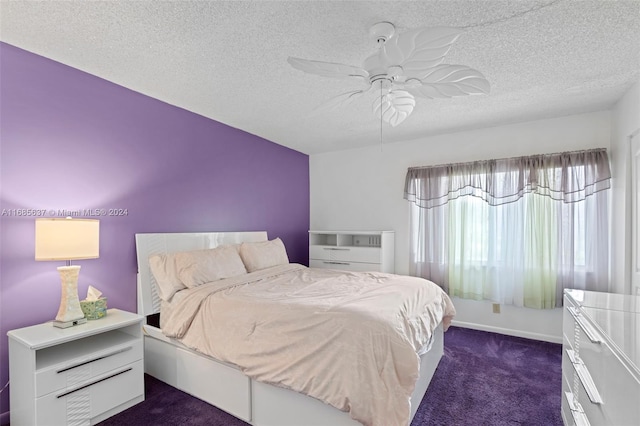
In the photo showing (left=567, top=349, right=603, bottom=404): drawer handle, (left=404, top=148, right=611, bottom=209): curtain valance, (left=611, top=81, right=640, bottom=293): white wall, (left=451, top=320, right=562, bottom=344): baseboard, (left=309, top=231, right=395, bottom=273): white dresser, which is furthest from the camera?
(left=309, top=231, right=395, bottom=273): white dresser

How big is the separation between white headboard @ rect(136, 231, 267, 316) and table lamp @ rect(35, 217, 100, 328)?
565mm

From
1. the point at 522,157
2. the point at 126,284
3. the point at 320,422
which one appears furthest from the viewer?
the point at 522,157

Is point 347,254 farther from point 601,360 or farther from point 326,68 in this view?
point 601,360

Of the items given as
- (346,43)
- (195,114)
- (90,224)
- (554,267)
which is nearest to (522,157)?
(554,267)

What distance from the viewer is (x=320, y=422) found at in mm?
1711

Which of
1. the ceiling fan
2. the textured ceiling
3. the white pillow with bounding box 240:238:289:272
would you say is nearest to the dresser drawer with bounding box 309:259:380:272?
the white pillow with bounding box 240:238:289:272

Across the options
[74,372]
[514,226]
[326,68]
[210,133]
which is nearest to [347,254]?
[514,226]

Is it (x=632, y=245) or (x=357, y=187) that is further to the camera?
(x=357, y=187)

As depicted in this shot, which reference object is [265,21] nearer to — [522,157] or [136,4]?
[136,4]

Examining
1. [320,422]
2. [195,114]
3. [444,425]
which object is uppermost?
[195,114]

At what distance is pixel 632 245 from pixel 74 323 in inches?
172

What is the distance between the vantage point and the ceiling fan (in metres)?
1.39

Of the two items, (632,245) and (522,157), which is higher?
(522,157)

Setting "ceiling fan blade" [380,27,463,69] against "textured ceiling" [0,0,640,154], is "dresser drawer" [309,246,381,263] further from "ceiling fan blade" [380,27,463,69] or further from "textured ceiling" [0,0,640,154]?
"ceiling fan blade" [380,27,463,69]
